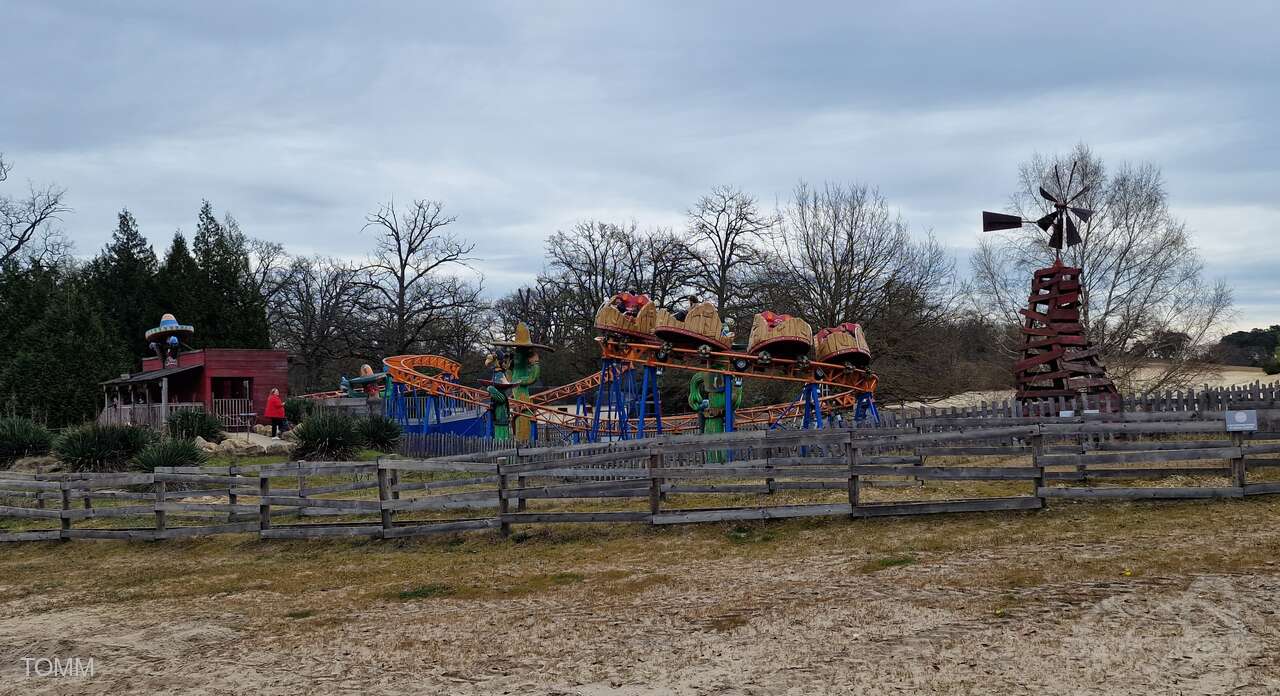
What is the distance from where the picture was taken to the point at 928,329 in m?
35.5

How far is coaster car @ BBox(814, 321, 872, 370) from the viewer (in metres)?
22.3

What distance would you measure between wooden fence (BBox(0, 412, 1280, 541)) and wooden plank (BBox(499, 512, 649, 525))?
1 centimetres

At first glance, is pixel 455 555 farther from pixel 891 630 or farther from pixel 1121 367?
pixel 1121 367

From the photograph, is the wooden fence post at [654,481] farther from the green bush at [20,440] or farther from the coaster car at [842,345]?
the green bush at [20,440]

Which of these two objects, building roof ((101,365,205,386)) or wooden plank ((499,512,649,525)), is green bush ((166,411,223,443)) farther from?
wooden plank ((499,512,649,525))

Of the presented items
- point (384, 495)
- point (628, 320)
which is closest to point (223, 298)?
point (628, 320)

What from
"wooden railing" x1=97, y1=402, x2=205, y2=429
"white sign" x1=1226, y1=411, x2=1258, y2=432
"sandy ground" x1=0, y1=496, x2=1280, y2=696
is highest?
"wooden railing" x1=97, y1=402, x2=205, y2=429

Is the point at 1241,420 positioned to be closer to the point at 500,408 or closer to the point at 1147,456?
the point at 1147,456

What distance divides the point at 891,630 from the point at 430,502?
23.1ft

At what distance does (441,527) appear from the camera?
495 inches

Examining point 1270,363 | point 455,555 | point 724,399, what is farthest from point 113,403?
point 1270,363

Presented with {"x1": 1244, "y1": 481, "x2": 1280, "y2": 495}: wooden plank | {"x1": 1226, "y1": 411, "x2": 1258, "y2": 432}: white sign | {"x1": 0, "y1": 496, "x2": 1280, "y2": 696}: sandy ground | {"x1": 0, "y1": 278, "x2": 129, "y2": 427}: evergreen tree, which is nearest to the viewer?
{"x1": 0, "y1": 496, "x2": 1280, "y2": 696}: sandy ground

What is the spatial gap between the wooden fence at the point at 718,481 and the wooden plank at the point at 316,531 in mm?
18

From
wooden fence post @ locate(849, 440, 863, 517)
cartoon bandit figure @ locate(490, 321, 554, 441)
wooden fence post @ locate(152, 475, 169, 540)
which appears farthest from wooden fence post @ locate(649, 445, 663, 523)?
cartoon bandit figure @ locate(490, 321, 554, 441)
